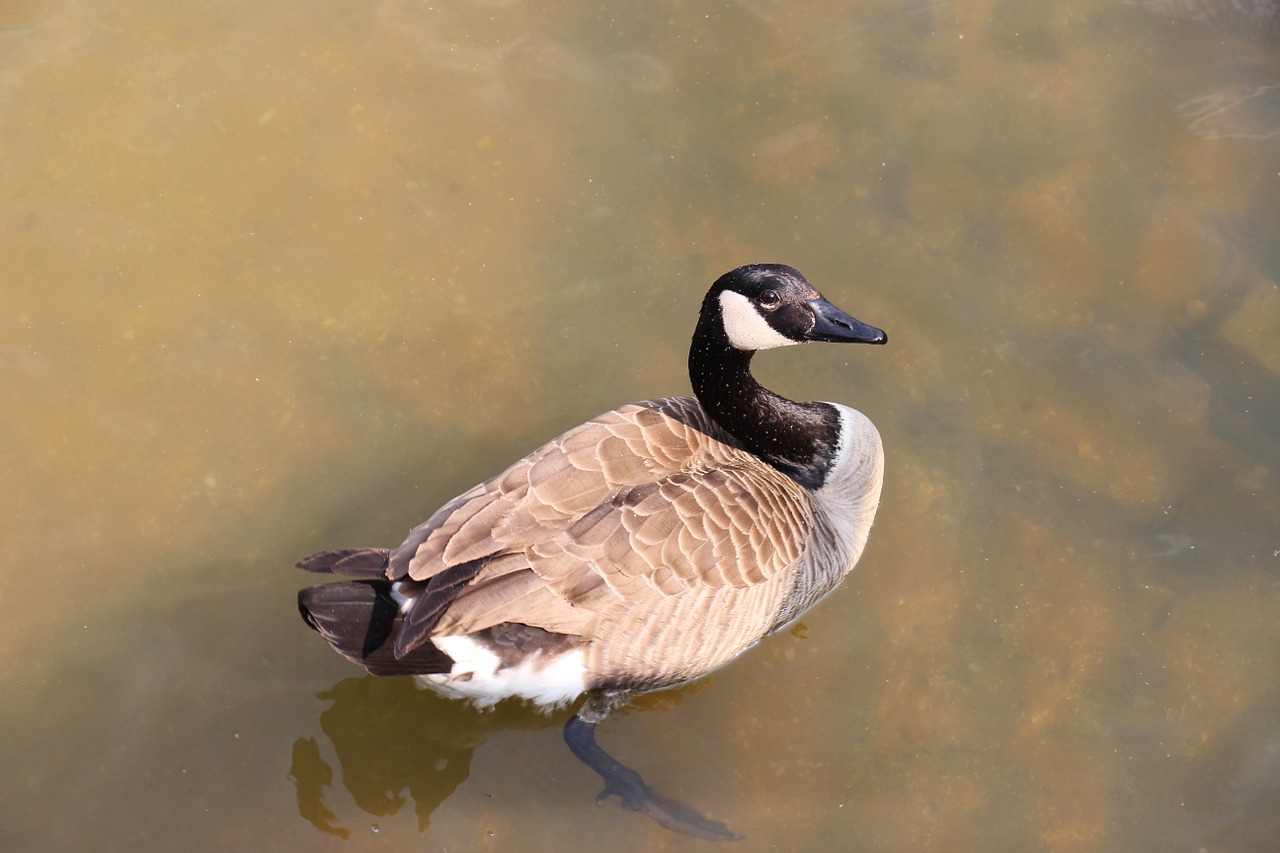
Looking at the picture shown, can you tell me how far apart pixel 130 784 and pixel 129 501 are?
3.47 ft

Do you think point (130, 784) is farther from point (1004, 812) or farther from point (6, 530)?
point (1004, 812)

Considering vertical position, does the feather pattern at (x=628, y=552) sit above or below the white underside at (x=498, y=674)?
above

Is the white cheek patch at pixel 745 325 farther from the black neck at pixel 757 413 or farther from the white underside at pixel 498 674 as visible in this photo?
the white underside at pixel 498 674

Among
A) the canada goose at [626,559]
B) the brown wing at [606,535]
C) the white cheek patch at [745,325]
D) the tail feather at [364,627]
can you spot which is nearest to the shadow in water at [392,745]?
the canada goose at [626,559]

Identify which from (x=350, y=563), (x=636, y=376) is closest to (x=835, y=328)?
(x=636, y=376)

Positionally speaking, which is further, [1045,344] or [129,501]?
[1045,344]

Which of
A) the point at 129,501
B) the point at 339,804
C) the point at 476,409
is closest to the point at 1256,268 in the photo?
the point at 476,409

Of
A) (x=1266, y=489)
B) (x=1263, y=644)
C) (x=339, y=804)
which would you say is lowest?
(x=339, y=804)

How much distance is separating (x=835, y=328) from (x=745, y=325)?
0.92 ft

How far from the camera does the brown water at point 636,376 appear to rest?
12.9 feet

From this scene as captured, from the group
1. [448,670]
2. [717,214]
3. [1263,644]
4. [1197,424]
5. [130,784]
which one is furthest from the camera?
[717,214]

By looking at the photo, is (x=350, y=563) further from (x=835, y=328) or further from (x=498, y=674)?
(x=835, y=328)

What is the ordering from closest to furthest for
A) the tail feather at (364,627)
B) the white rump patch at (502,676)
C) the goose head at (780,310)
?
the tail feather at (364,627) < the white rump patch at (502,676) < the goose head at (780,310)

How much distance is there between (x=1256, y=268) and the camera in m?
4.82
